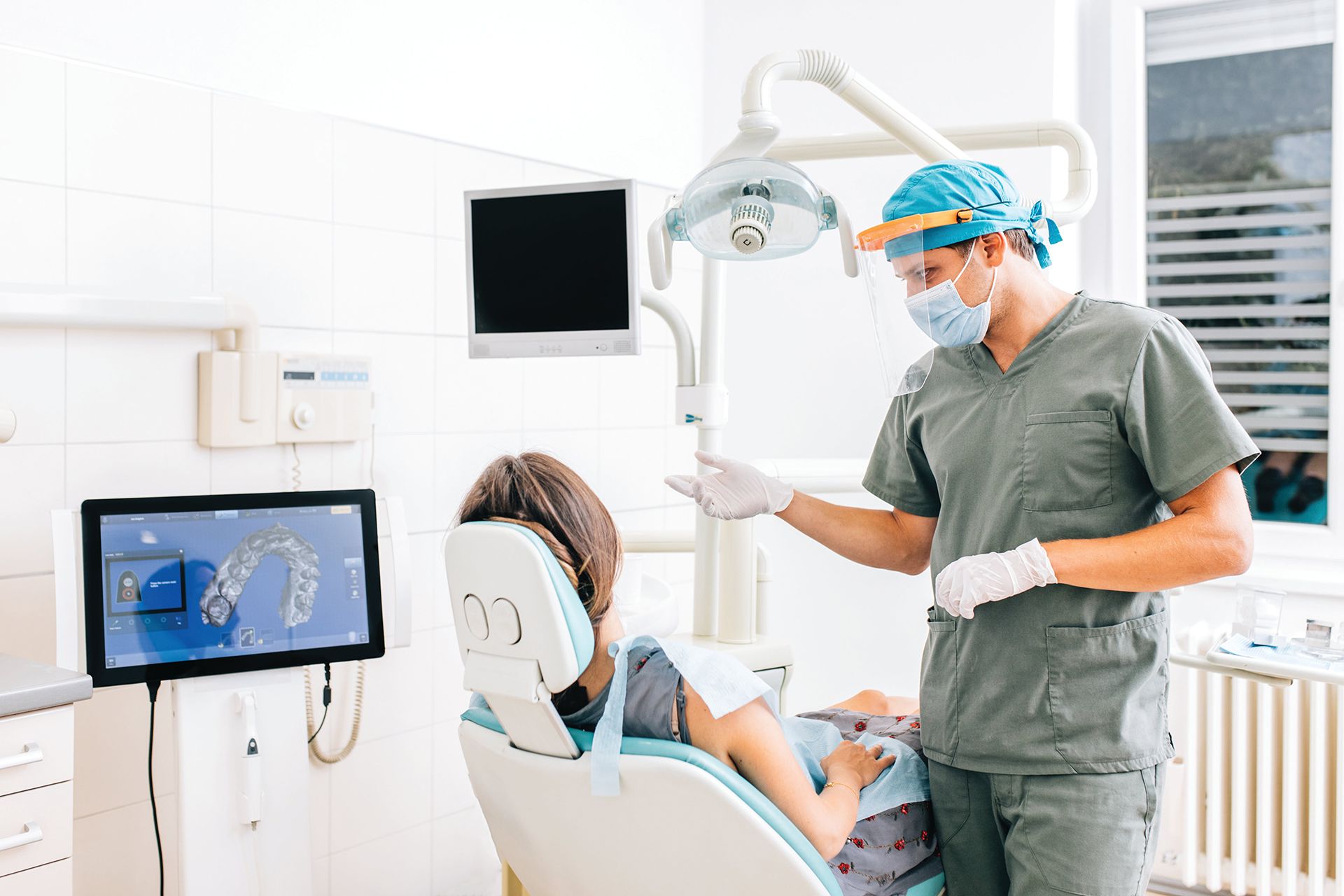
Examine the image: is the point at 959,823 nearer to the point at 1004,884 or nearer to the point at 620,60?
the point at 1004,884

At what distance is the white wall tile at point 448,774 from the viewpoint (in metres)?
2.46

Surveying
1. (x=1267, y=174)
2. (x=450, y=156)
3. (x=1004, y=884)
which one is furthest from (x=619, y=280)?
(x=1267, y=174)

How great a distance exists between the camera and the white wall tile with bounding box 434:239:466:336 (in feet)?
7.90

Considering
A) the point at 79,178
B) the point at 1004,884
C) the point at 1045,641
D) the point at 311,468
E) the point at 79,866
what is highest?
the point at 79,178

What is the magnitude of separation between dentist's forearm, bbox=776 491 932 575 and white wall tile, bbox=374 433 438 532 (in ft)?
3.31

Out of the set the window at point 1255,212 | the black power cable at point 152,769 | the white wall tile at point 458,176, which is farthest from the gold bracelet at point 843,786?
the window at point 1255,212

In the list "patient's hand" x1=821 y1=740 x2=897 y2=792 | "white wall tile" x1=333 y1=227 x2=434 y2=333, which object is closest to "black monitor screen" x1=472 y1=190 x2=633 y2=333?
"white wall tile" x1=333 y1=227 x2=434 y2=333

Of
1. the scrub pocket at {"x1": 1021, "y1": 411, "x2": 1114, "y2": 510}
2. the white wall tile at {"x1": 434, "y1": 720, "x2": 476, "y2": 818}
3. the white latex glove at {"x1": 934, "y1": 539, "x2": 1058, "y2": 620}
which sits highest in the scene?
the scrub pocket at {"x1": 1021, "y1": 411, "x2": 1114, "y2": 510}

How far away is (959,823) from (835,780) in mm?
200

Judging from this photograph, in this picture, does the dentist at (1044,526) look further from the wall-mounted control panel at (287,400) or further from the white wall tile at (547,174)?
the white wall tile at (547,174)

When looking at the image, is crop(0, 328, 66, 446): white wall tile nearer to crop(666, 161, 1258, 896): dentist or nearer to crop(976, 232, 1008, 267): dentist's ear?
crop(666, 161, 1258, 896): dentist

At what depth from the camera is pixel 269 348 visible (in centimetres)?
211

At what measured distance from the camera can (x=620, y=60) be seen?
2.90 meters

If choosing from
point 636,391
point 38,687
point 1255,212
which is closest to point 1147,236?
point 1255,212
